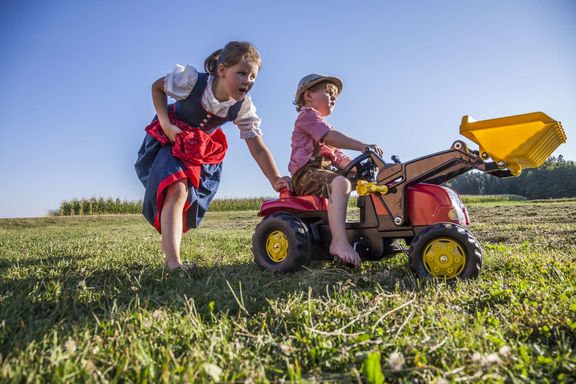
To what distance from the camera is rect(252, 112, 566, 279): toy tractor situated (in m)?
2.57

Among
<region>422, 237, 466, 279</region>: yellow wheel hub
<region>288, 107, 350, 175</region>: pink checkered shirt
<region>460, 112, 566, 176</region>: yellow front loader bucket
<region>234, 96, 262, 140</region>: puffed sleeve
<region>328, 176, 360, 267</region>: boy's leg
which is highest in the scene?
<region>234, 96, 262, 140</region>: puffed sleeve

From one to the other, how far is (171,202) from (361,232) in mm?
1623

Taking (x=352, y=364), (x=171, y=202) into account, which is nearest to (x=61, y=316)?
(x=352, y=364)

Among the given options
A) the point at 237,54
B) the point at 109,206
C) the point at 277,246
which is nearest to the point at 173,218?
the point at 277,246

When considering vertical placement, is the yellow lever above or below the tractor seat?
above

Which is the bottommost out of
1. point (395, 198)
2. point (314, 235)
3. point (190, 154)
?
point (314, 235)

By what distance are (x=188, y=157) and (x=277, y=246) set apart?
1.11m

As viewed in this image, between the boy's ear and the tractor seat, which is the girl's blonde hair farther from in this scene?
the tractor seat

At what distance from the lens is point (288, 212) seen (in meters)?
3.46

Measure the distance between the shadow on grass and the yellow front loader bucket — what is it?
1.02m

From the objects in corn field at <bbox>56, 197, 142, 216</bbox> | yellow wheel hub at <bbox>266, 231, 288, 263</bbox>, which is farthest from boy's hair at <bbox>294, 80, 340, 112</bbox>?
corn field at <bbox>56, 197, 142, 216</bbox>

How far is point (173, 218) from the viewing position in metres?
3.40

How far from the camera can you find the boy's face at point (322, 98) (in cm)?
384

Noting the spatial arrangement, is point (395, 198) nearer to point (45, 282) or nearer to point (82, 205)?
point (45, 282)
